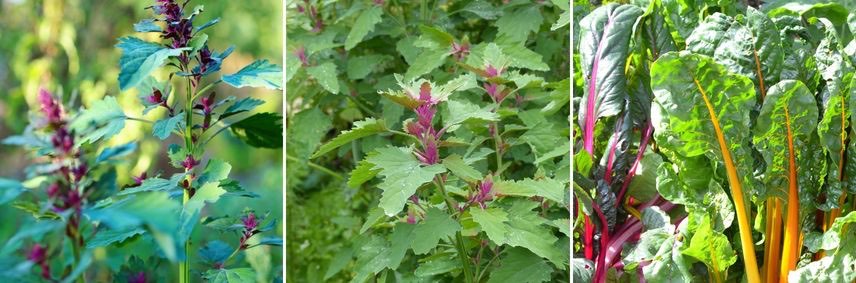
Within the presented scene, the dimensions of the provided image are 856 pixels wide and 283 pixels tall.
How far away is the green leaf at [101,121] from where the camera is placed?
907mm

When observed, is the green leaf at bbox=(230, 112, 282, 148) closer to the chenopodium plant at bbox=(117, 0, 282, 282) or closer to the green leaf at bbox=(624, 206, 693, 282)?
the chenopodium plant at bbox=(117, 0, 282, 282)

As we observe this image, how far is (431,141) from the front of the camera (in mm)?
935

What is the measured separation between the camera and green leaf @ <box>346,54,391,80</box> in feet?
4.48

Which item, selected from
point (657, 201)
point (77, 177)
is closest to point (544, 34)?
point (657, 201)

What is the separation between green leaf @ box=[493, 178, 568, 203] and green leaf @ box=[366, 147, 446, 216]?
0.12m

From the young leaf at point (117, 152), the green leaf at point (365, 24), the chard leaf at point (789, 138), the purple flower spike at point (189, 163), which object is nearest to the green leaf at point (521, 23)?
the green leaf at point (365, 24)

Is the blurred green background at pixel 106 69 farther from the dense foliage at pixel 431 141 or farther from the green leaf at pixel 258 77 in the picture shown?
the green leaf at pixel 258 77

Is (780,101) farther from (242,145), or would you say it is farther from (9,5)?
(9,5)

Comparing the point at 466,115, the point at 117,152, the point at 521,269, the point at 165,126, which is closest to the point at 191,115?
the point at 165,126

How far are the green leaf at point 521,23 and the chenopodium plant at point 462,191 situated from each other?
5cm

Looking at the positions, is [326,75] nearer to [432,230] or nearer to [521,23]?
[521,23]

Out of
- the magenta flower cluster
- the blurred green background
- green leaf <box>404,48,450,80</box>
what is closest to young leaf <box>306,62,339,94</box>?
green leaf <box>404,48,450,80</box>

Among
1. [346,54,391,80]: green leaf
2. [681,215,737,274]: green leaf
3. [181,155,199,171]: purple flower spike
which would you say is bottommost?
[346,54,391,80]: green leaf

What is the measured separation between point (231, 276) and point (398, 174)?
0.90ft
